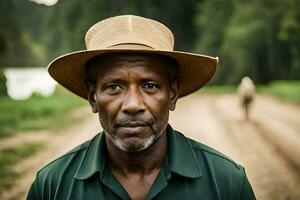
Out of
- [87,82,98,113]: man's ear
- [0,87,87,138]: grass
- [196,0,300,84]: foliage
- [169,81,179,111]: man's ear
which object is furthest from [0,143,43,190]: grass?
[169,81,179,111]: man's ear

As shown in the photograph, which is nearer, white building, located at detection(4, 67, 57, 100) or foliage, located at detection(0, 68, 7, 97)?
foliage, located at detection(0, 68, 7, 97)

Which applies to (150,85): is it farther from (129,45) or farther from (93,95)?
(93,95)

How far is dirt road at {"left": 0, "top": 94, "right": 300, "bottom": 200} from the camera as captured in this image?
15.9 feet

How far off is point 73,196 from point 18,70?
4088 mm

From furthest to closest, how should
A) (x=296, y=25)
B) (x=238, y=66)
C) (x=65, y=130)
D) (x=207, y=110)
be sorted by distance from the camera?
(x=207, y=110)
(x=65, y=130)
(x=238, y=66)
(x=296, y=25)

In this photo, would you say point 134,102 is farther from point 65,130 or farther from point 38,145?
point 65,130

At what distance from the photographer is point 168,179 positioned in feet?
5.40

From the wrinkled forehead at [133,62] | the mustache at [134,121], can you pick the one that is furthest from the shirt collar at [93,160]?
the wrinkled forehead at [133,62]

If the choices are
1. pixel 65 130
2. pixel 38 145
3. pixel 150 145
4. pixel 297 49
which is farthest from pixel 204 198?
pixel 65 130

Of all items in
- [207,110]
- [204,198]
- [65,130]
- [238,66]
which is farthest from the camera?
[207,110]

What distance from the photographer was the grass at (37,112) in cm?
593

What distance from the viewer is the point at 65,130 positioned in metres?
6.98

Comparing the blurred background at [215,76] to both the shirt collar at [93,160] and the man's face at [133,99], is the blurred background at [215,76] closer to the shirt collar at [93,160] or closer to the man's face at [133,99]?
the shirt collar at [93,160]

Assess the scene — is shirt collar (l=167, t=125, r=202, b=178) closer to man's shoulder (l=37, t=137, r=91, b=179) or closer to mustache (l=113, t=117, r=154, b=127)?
mustache (l=113, t=117, r=154, b=127)
